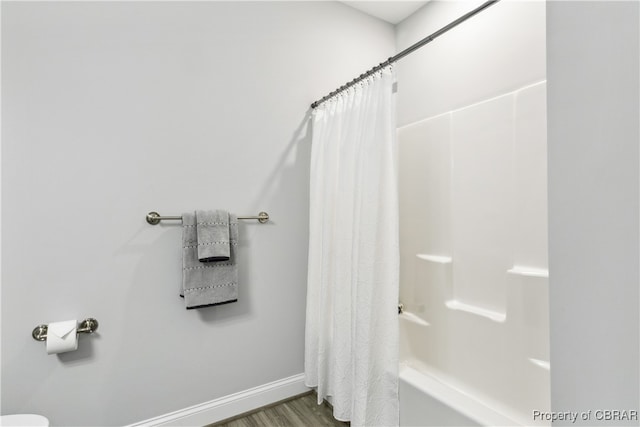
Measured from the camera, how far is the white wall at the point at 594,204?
1.06ft

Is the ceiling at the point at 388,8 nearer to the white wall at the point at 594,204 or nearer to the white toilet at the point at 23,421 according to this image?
the white wall at the point at 594,204

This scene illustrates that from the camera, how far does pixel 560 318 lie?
390 millimetres

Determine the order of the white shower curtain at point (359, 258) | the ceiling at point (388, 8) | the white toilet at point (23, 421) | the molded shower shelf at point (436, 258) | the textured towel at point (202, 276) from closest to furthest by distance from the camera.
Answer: the white toilet at point (23, 421) → the white shower curtain at point (359, 258) → the textured towel at point (202, 276) → the molded shower shelf at point (436, 258) → the ceiling at point (388, 8)

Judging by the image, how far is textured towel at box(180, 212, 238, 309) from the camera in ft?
5.25

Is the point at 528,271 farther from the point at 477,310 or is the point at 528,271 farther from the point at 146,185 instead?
the point at 146,185

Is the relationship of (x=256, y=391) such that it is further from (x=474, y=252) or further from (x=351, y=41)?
(x=351, y=41)

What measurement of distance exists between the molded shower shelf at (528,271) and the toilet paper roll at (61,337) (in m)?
2.06

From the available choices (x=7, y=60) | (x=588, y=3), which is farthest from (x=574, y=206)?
(x=7, y=60)

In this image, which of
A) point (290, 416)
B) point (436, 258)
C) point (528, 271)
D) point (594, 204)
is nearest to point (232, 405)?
point (290, 416)

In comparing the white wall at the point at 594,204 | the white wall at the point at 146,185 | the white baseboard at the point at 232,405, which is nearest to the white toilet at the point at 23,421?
the white wall at the point at 146,185

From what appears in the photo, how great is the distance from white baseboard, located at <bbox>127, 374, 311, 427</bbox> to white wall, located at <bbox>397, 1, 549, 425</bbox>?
0.81m

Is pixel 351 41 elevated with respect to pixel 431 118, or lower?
elevated

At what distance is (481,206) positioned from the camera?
1.74 m

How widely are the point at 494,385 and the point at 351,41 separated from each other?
2330 millimetres
